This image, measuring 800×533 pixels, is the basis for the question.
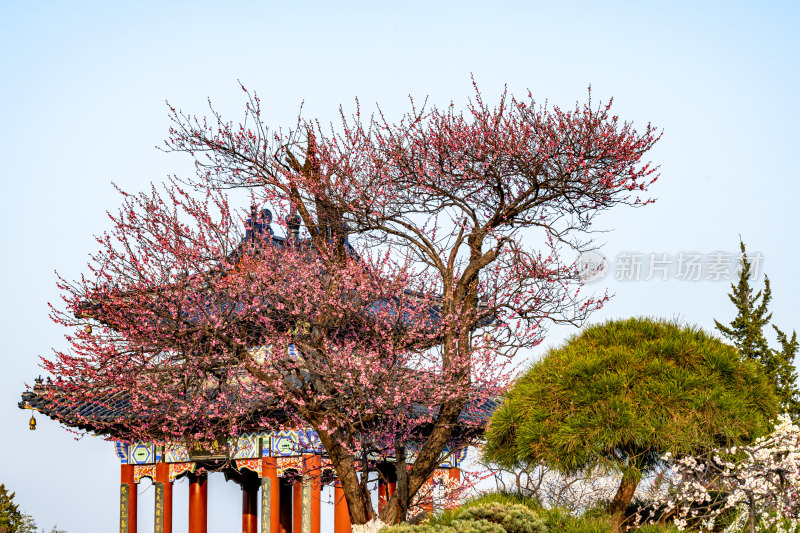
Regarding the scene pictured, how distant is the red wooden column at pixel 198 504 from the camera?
1858cm

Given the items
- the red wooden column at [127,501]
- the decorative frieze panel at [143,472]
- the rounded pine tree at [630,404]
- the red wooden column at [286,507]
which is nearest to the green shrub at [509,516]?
the rounded pine tree at [630,404]

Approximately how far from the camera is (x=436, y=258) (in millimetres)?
12359

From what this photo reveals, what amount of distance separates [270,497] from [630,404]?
823 cm

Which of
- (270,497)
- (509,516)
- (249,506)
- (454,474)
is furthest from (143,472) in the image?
(509,516)

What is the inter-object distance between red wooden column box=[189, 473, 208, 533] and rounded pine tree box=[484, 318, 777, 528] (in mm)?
9310

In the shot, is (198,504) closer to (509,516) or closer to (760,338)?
(509,516)

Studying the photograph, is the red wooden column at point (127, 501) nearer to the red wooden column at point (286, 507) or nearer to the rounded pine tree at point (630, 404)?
the red wooden column at point (286, 507)

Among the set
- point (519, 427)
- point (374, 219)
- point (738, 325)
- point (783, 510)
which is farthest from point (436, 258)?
point (738, 325)

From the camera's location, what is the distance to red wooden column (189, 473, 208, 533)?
18.6 m

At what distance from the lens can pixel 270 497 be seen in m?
16.0

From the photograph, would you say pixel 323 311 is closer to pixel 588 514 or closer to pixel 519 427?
pixel 519 427

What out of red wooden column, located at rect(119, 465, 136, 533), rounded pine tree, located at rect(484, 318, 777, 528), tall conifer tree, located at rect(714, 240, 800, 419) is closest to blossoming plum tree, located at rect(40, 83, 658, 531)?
rounded pine tree, located at rect(484, 318, 777, 528)

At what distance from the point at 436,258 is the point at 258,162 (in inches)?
123

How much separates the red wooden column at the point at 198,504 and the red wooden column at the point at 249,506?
2493 millimetres
